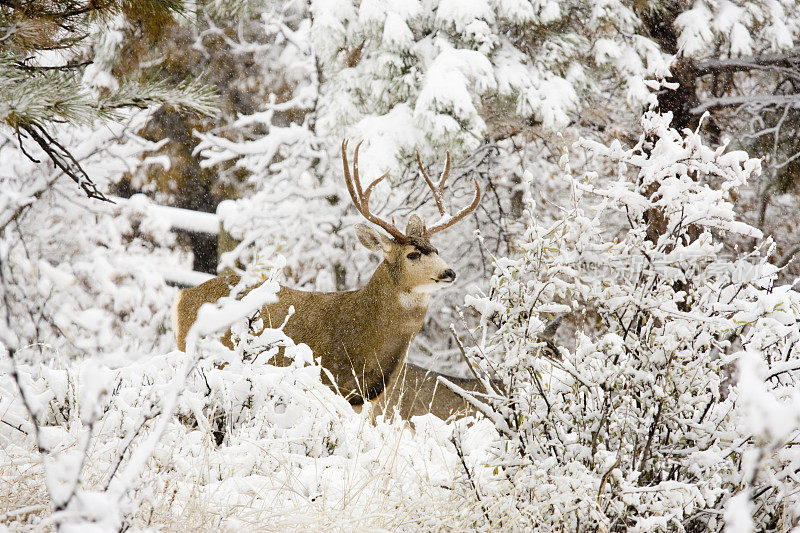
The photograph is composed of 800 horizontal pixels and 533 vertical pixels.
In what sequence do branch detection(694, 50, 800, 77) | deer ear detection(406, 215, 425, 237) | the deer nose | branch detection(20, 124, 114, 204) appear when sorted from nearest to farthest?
branch detection(20, 124, 114, 204) → the deer nose → deer ear detection(406, 215, 425, 237) → branch detection(694, 50, 800, 77)

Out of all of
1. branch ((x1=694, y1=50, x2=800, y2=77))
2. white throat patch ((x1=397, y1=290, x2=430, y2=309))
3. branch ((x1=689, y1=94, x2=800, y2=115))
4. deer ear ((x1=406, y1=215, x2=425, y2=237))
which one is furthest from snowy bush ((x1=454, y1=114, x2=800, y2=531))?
branch ((x1=689, y1=94, x2=800, y2=115))

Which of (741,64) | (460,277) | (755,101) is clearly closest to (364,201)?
(460,277)

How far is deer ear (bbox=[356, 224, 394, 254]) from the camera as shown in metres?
5.38

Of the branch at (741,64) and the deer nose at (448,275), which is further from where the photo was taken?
the branch at (741,64)

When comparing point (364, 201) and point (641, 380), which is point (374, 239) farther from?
point (641, 380)

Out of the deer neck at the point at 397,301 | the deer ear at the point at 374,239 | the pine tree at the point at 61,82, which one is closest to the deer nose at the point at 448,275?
the deer neck at the point at 397,301

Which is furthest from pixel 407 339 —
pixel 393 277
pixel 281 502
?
pixel 281 502

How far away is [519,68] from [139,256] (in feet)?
20.9

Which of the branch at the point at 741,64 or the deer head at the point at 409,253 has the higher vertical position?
the branch at the point at 741,64

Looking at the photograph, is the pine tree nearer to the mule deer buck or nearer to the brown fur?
the mule deer buck

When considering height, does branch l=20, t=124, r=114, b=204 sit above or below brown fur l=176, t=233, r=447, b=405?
above

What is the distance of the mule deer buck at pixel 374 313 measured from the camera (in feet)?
17.0

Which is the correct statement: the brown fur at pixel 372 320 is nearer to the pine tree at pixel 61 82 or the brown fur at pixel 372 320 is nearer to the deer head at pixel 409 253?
Result: the deer head at pixel 409 253

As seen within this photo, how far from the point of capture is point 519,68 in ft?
25.5
